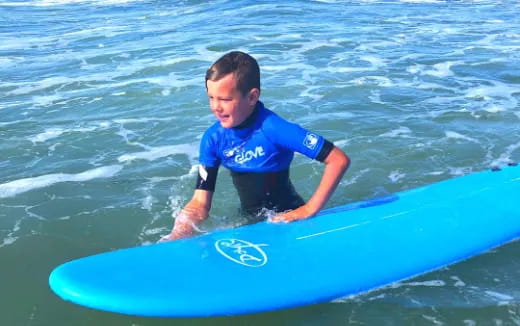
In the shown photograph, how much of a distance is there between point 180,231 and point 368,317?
1.29 metres

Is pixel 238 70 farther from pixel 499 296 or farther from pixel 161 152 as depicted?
pixel 161 152

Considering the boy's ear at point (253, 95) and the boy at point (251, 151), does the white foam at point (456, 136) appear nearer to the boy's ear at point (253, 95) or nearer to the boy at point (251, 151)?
the boy at point (251, 151)

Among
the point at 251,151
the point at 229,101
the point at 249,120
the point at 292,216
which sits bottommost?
the point at 292,216

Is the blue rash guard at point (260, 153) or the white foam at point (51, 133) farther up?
the blue rash guard at point (260, 153)

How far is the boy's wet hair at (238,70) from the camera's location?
3006 mm

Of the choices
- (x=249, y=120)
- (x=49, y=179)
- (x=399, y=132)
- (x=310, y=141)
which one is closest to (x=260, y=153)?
(x=249, y=120)

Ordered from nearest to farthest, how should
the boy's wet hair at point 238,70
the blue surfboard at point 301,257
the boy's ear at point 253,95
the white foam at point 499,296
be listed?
the blue surfboard at point 301,257, the boy's wet hair at point 238,70, the boy's ear at point 253,95, the white foam at point 499,296

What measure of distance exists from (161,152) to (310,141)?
3235 millimetres

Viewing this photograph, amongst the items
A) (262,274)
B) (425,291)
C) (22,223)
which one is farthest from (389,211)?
(22,223)

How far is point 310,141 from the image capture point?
3.19 meters

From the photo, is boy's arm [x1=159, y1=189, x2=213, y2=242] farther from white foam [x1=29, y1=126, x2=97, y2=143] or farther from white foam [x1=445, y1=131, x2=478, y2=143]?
white foam [x1=445, y1=131, x2=478, y2=143]

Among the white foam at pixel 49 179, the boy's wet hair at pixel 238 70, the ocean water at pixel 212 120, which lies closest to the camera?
the boy's wet hair at pixel 238 70

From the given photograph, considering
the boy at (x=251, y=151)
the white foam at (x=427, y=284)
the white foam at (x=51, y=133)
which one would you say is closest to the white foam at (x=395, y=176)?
the boy at (x=251, y=151)

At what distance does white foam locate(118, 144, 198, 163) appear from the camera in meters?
5.92
